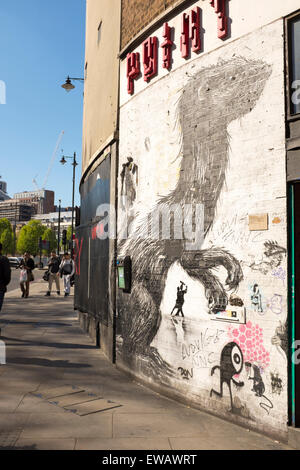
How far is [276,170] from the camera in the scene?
4.73m

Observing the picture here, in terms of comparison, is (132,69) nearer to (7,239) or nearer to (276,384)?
(276,384)

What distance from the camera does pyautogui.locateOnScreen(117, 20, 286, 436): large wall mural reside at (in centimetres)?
477

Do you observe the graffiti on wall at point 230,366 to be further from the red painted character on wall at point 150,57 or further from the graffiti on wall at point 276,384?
the red painted character on wall at point 150,57

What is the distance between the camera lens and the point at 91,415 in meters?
4.96

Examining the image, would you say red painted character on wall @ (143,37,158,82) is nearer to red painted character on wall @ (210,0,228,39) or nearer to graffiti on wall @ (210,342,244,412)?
red painted character on wall @ (210,0,228,39)

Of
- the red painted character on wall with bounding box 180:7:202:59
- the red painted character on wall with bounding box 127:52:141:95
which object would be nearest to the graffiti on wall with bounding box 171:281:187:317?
the red painted character on wall with bounding box 180:7:202:59

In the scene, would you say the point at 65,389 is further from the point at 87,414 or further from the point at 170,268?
the point at 170,268

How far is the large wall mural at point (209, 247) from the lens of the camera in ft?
15.6

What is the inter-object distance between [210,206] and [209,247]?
547 millimetres

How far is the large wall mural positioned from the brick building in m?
0.02

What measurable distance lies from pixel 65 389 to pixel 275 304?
327cm

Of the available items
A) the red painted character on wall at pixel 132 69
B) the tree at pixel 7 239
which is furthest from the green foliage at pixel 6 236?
the red painted character on wall at pixel 132 69

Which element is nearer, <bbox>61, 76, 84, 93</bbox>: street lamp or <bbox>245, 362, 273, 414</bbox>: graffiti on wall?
<bbox>245, 362, 273, 414</bbox>: graffiti on wall

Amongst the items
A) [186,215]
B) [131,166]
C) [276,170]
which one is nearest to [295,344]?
[276,170]
